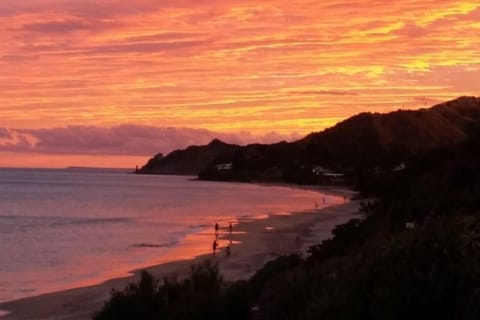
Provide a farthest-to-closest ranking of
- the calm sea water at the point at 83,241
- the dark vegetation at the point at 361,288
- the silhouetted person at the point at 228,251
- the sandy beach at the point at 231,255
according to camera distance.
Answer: the silhouetted person at the point at 228,251
the calm sea water at the point at 83,241
the sandy beach at the point at 231,255
the dark vegetation at the point at 361,288

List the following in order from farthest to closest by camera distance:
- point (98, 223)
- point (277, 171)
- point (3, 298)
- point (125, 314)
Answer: point (277, 171) < point (98, 223) < point (3, 298) < point (125, 314)

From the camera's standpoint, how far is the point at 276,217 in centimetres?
5756

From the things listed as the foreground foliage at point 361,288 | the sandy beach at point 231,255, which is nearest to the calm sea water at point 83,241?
the sandy beach at point 231,255

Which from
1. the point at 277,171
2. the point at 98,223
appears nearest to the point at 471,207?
the point at 98,223

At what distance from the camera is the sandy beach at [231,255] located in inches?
757

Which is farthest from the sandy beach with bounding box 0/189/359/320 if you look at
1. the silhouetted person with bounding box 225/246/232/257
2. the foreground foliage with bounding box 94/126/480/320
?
the foreground foliage with bounding box 94/126/480/320

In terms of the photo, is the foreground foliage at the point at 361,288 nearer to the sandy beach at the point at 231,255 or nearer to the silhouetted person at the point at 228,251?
the sandy beach at the point at 231,255

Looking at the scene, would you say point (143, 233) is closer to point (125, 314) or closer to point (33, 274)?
point (33, 274)

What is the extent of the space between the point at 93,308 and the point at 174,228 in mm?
30640

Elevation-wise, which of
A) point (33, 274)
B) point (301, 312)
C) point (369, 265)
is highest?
point (369, 265)

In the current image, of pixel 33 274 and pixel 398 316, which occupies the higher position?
pixel 398 316

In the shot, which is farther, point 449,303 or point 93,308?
point 93,308

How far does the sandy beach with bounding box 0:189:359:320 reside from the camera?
19234 mm

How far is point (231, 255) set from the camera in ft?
102
